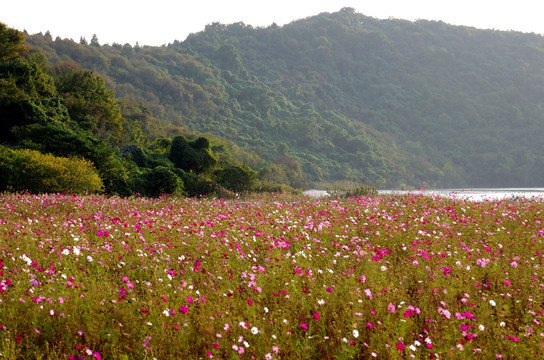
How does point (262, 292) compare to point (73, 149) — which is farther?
point (73, 149)

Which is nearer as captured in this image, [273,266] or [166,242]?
[273,266]

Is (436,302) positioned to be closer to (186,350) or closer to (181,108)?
(186,350)

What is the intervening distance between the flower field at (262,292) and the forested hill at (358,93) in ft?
179

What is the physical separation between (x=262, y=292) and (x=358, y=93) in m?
98.2

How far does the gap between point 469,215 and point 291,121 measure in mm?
68770

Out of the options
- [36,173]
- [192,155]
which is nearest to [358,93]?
[192,155]

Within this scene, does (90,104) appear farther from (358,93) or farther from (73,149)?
(358,93)

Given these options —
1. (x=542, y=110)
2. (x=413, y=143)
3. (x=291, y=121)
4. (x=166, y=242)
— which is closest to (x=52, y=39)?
(x=291, y=121)

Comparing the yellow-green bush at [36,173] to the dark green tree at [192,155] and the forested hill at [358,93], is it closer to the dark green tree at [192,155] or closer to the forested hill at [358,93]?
the dark green tree at [192,155]

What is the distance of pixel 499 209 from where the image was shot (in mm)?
10125

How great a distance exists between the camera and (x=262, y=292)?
15.9ft

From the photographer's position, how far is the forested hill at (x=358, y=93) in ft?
226

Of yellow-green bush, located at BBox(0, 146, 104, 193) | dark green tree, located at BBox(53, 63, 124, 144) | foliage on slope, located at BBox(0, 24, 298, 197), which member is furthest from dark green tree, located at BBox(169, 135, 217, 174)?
yellow-green bush, located at BBox(0, 146, 104, 193)

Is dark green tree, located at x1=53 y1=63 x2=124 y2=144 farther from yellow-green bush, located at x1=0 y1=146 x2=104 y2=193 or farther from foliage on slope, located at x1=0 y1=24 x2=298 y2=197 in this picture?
yellow-green bush, located at x1=0 y1=146 x2=104 y2=193
